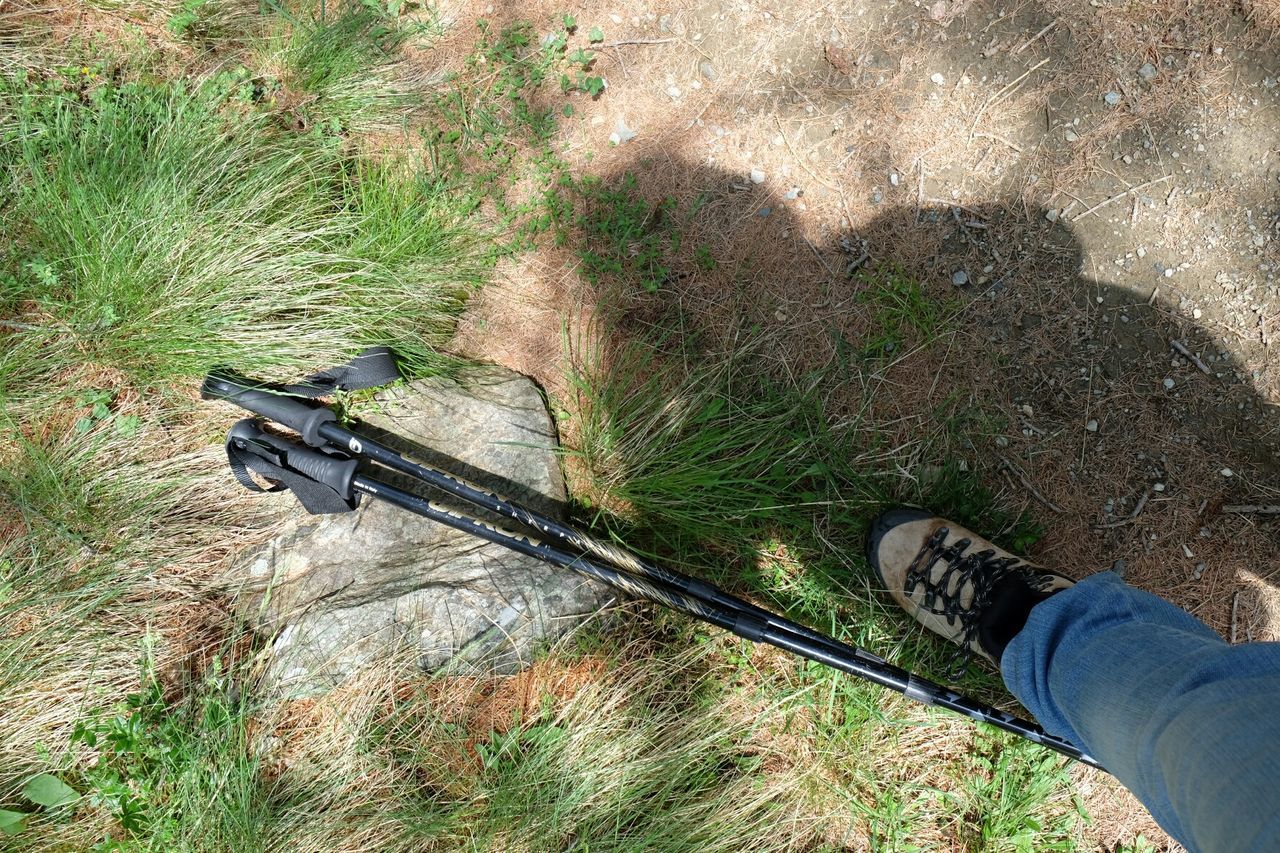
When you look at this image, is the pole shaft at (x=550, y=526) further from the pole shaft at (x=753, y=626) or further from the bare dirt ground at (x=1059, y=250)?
the bare dirt ground at (x=1059, y=250)

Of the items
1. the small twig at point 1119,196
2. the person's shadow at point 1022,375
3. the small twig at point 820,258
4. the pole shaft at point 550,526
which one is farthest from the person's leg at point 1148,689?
the small twig at point 1119,196

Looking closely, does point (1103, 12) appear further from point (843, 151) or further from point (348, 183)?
point (348, 183)

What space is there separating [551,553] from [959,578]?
1.50 metres

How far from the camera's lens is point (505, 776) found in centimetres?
255

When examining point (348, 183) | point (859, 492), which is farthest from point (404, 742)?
point (348, 183)

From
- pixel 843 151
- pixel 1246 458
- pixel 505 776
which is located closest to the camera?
pixel 505 776

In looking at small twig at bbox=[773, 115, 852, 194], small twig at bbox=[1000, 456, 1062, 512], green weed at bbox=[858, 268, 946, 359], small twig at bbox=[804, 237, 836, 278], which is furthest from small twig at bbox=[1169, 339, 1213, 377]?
small twig at bbox=[773, 115, 852, 194]

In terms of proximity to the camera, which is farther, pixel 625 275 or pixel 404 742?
pixel 625 275

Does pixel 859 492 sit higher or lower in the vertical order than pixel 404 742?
higher

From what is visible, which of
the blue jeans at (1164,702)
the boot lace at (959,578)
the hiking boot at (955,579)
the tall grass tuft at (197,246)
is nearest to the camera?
the blue jeans at (1164,702)

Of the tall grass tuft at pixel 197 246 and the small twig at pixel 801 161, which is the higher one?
the small twig at pixel 801 161

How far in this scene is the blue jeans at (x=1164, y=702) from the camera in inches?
57.5

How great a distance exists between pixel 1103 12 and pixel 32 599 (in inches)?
182

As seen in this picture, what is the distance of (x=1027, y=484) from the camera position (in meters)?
2.79
